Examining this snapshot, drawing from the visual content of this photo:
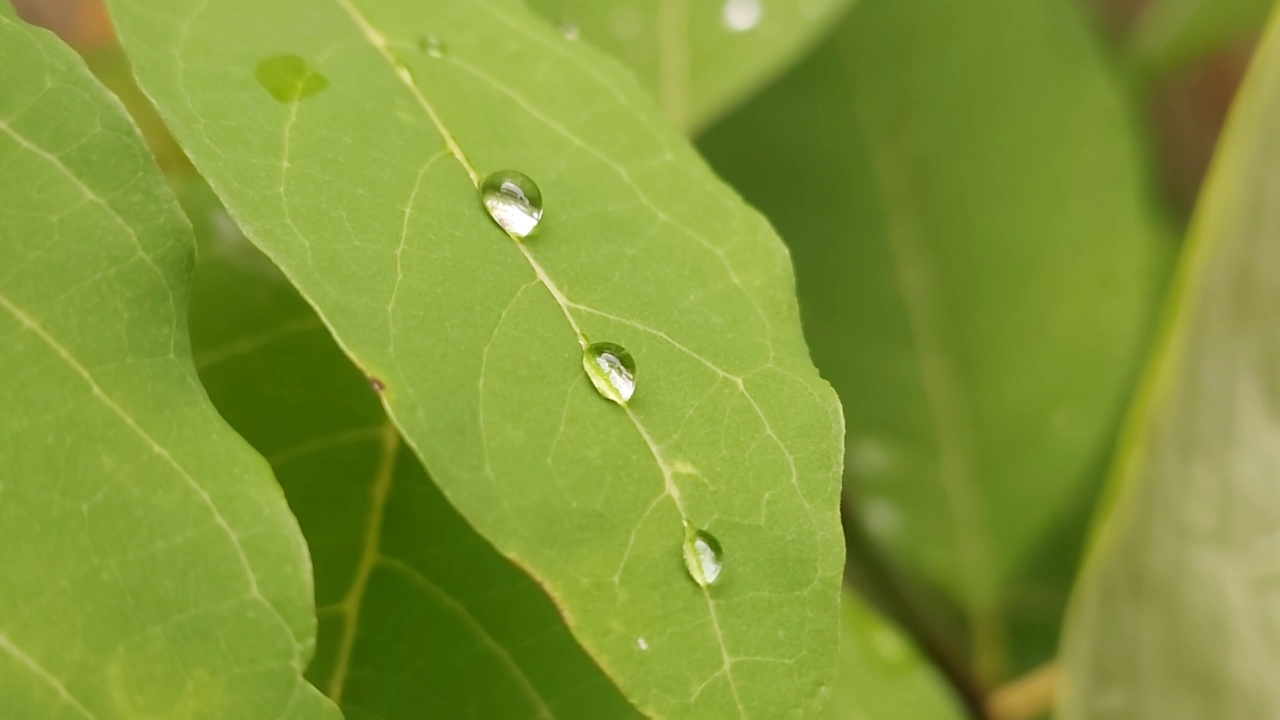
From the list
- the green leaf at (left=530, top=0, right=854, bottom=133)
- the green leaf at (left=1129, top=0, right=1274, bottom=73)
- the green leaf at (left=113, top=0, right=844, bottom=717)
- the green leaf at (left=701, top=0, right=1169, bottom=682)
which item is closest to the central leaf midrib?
the green leaf at (left=113, top=0, right=844, bottom=717)

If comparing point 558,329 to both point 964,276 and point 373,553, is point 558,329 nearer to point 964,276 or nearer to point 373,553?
point 373,553

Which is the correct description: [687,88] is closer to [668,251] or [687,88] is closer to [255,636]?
[668,251]

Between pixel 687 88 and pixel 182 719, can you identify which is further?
pixel 687 88

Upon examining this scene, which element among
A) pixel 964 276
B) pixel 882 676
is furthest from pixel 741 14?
pixel 882 676

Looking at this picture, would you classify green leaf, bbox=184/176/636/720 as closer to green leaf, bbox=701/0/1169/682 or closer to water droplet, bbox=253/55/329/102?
water droplet, bbox=253/55/329/102

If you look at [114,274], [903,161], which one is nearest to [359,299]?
[114,274]

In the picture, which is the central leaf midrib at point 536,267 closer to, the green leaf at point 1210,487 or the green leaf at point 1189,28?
the green leaf at point 1210,487
